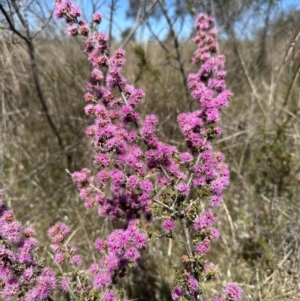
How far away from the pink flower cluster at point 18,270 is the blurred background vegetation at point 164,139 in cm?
137

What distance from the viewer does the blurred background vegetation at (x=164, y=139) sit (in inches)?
131

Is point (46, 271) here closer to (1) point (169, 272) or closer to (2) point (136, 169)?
(2) point (136, 169)

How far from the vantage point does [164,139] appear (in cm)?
490

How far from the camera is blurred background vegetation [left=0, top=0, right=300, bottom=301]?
131 inches

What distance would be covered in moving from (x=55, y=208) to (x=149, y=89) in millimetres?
2321

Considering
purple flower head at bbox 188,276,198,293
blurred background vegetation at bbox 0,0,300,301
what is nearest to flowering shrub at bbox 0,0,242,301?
purple flower head at bbox 188,276,198,293

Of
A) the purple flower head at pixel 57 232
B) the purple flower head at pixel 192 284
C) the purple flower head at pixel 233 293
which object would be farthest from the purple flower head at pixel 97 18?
the purple flower head at pixel 233 293

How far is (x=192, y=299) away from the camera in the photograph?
203 cm

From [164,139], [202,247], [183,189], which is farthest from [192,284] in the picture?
[164,139]

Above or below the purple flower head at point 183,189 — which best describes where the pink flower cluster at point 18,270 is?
below

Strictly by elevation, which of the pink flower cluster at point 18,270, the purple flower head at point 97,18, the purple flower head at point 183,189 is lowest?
the pink flower cluster at point 18,270

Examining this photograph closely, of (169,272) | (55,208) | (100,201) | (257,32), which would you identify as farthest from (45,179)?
(257,32)

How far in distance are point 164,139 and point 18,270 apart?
3.16 meters

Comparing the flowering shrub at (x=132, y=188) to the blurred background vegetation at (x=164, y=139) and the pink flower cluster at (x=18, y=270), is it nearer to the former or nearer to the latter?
Answer: the pink flower cluster at (x=18, y=270)
